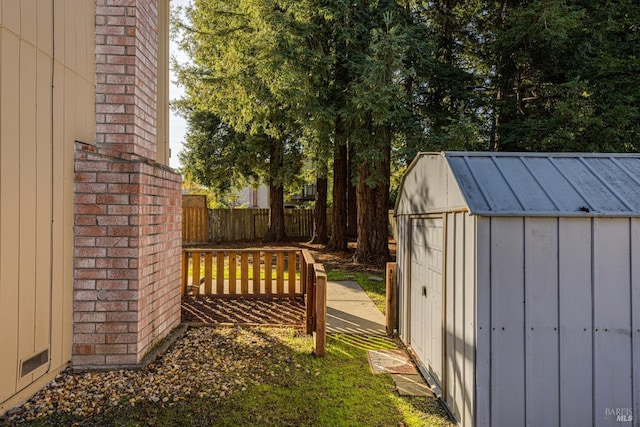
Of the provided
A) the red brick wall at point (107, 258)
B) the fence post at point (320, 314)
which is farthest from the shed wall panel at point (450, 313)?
the red brick wall at point (107, 258)

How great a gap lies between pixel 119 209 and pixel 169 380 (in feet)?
5.12

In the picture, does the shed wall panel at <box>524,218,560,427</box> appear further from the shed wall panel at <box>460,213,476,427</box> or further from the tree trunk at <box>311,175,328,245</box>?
the tree trunk at <box>311,175,328,245</box>

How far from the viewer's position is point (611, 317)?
2641 mm

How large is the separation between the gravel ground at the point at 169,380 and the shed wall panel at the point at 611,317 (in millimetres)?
2611

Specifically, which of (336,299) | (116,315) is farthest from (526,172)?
(336,299)

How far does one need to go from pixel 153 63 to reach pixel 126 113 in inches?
35.0

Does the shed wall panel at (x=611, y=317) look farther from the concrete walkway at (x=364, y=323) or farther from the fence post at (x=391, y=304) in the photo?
the fence post at (x=391, y=304)

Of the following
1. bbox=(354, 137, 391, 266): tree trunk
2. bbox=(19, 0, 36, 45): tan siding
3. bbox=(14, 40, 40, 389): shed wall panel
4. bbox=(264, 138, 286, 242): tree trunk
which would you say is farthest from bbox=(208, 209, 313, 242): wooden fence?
bbox=(19, 0, 36, 45): tan siding

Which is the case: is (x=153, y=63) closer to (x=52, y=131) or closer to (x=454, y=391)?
(x=52, y=131)

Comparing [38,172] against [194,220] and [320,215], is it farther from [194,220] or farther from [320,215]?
[194,220]

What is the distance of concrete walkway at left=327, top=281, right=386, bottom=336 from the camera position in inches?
203

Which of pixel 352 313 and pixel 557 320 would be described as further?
pixel 352 313

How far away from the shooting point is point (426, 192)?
3.93 metres

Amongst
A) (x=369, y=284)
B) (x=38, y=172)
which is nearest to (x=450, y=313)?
(x=38, y=172)
